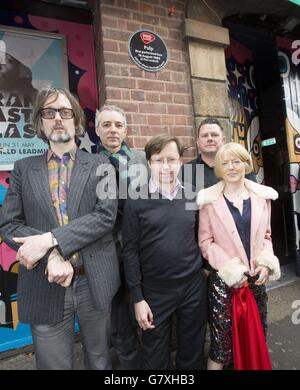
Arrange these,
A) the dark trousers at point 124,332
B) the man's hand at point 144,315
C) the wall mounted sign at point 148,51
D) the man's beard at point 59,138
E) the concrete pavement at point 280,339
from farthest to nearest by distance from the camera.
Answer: the wall mounted sign at point 148,51 → the concrete pavement at point 280,339 → the dark trousers at point 124,332 → the man's hand at point 144,315 → the man's beard at point 59,138

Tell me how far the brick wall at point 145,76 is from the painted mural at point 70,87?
0.19 metres

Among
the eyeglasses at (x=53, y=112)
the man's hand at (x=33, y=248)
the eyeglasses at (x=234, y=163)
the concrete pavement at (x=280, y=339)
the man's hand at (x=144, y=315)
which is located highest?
the eyeglasses at (x=53, y=112)

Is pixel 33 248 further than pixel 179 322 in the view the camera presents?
No

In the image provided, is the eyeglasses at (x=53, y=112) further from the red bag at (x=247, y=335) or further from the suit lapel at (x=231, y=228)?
the red bag at (x=247, y=335)

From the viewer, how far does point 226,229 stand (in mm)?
2049

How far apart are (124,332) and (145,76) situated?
229 cm

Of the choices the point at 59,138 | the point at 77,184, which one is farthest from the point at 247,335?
the point at 59,138

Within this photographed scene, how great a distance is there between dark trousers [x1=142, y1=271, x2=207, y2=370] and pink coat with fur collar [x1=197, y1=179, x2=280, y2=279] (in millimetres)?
217

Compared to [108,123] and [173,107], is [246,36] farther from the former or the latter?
[108,123]

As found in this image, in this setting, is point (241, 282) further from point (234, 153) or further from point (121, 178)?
point (121, 178)

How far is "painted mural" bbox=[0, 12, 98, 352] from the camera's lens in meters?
2.83

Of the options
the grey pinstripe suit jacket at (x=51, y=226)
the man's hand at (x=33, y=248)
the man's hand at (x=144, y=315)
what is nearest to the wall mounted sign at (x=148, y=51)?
the grey pinstripe suit jacket at (x=51, y=226)

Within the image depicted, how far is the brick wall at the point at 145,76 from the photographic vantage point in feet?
9.44

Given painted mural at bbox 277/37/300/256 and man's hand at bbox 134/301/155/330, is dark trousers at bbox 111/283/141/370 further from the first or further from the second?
painted mural at bbox 277/37/300/256
